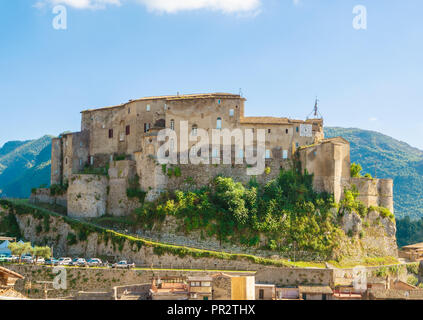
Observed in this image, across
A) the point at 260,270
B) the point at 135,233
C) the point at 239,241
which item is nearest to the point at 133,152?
the point at 135,233

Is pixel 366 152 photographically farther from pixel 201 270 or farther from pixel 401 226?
pixel 201 270

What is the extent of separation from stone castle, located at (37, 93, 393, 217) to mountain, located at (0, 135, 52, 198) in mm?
58397

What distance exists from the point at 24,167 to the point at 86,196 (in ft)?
394

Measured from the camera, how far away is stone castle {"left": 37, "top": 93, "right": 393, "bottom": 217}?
55875 millimetres

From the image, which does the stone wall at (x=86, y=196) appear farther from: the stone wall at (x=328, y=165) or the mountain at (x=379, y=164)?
the mountain at (x=379, y=164)

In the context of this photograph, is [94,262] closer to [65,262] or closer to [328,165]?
[65,262]

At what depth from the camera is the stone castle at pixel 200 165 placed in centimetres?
5588

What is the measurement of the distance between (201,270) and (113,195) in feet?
49.7

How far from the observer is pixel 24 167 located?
16838 centimetres

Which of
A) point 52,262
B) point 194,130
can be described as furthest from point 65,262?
point 194,130

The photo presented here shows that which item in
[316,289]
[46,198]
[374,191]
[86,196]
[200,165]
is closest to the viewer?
[316,289]

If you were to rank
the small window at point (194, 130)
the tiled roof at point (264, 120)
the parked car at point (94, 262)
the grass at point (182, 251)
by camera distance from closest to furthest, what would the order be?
the grass at point (182, 251) < the parked car at point (94, 262) < the small window at point (194, 130) < the tiled roof at point (264, 120)

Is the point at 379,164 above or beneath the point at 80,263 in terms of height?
above

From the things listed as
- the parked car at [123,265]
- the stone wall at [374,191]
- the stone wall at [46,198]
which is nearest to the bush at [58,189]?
the stone wall at [46,198]
